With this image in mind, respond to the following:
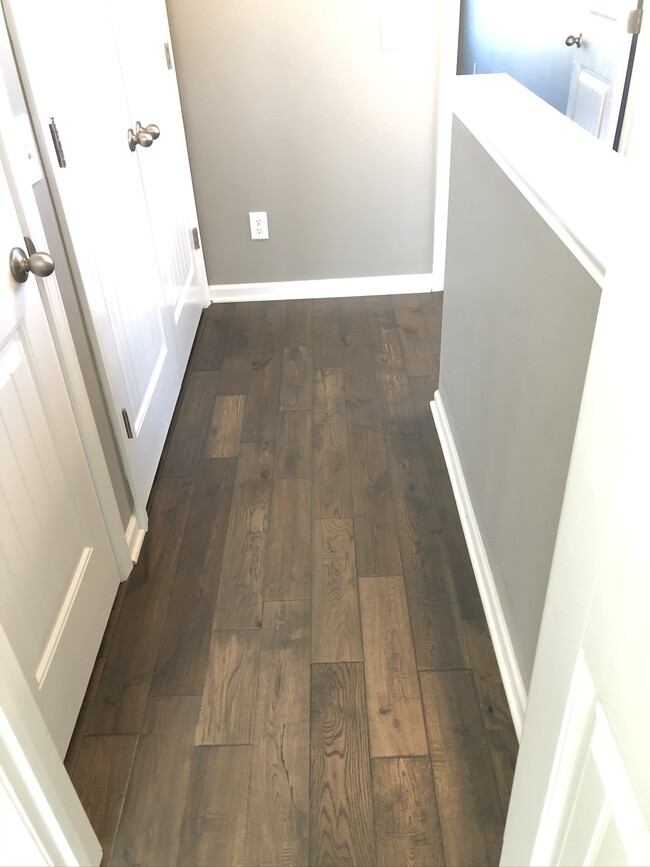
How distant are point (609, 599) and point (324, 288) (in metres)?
2.72

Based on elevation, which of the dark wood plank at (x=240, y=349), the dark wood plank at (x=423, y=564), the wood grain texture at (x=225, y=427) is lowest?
the dark wood plank at (x=240, y=349)

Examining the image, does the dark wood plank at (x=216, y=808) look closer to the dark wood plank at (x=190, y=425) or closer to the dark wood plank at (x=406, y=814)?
the dark wood plank at (x=406, y=814)

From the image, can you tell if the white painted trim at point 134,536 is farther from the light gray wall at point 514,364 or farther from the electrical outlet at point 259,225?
the electrical outlet at point 259,225

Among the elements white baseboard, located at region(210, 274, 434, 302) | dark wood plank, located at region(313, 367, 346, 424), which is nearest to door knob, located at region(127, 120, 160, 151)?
dark wood plank, located at region(313, 367, 346, 424)

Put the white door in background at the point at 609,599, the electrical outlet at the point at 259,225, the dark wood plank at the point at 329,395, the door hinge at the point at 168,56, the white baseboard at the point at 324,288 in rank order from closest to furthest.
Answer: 1. the white door in background at the point at 609,599
2. the dark wood plank at the point at 329,395
3. the door hinge at the point at 168,56
4. the electrical outlet at the point at 259,225
5. the white baseboard at the point at 324,288

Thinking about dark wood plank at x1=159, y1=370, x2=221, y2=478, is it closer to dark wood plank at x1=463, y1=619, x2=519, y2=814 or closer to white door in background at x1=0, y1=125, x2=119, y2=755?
white door in background at x1=0, y1=125, x2=119, y2=755

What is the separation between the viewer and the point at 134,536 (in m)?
1.95

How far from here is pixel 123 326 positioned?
192cm

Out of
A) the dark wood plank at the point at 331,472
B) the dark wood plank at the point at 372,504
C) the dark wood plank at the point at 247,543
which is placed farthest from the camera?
the dark wood plank at the point at 331,472

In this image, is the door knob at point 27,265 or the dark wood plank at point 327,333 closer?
the door knob at point 27,265

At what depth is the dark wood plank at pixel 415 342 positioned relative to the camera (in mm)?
2707

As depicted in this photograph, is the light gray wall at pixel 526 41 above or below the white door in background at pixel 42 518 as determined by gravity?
above

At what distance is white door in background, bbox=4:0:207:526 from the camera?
1.49 meters

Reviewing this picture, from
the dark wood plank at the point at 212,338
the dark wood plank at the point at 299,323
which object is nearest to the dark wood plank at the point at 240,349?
the dark wood plank at the point at 212,338
